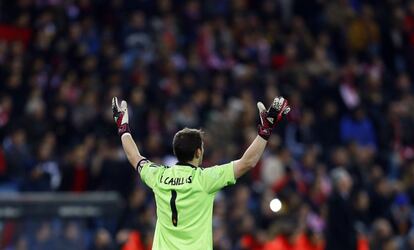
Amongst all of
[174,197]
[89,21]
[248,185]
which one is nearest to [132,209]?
[248,185]

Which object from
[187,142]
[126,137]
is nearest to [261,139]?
[187,142]

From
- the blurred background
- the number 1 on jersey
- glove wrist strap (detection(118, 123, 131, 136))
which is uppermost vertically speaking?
the blurred background

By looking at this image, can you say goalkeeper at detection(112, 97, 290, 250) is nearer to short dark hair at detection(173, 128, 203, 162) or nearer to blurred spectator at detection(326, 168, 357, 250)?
short dark hair at detection(173, 128, 203, 162)

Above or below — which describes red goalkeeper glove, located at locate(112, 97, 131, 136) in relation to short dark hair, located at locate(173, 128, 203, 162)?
above

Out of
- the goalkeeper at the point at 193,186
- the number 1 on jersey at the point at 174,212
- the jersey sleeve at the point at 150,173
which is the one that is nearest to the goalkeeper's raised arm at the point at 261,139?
the goalkeeper at the point at 193,186

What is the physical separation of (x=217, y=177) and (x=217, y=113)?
10.2 metres

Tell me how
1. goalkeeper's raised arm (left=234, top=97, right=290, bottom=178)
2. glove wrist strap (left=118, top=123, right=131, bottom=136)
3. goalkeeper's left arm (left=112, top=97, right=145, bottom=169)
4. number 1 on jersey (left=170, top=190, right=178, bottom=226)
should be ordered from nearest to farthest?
goalkeeper's raised arm (left=234, top=97, right=290, bottom=178) < number 1 on jersey (left=170, top=190, right=178, bottom=226) < goalkeeper's left arm (left=112, top=97, right=145, bottom=169) < glove wrist strap (left=118, top=123, right=131, bottom=136)

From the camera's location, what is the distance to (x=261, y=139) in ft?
23.0

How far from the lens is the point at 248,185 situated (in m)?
15.8

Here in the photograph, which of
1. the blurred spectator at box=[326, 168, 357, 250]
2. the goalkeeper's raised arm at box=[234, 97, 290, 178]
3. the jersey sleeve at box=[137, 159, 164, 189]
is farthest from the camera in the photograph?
the blurred spectator at box=[326, 168, 357, 250]

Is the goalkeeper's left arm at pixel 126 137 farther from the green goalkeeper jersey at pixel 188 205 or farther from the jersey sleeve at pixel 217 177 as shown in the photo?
the jersey sleeve at pixel 217 177

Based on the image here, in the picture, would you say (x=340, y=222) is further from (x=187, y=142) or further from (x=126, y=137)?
(x=187, y=142)

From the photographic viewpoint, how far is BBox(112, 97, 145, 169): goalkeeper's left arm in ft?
24.5

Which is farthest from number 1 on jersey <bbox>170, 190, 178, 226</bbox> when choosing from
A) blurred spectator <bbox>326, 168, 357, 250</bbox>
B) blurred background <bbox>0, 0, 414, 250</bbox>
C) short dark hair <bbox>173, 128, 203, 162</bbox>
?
blurred spectator <bbox>326, 168, 357, 250</bbox>
